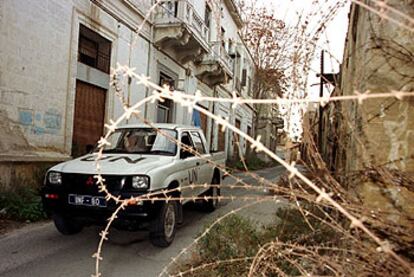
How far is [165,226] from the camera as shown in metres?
4.60

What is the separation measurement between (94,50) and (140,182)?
653 cm

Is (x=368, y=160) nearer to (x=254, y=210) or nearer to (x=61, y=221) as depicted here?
(x=61, y=221)

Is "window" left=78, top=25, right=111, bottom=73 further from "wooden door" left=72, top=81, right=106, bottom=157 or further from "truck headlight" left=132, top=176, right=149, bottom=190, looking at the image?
"truck headlight" left=132, top=176, right=149, bottom=190

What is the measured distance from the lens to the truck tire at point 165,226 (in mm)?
4426

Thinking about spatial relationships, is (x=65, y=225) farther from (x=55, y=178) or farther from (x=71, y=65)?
(x=71, y=65)

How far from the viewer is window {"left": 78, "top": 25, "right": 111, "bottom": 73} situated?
9.06 meters

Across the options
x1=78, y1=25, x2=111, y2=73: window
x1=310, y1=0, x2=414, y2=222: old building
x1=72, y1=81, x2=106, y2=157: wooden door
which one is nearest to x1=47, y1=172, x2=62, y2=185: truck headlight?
x1=310, y1=0, x2=414, y2=222: old building

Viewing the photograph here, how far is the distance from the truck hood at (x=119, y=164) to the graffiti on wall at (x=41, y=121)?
254cm

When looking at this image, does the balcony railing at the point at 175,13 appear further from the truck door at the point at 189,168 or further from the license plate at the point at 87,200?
the license plate at the point at 87,200

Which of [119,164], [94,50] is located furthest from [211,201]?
[94,50]

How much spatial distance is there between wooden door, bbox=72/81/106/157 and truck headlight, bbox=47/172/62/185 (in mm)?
3815

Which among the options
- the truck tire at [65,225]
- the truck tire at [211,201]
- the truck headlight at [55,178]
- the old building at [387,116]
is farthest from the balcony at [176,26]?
the old building at [387,116]

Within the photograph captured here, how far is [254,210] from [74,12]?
20.8 ft

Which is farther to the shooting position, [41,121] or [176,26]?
[176,26]
